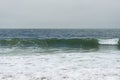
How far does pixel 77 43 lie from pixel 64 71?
2117 centimetres

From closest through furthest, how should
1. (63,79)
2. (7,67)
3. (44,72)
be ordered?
(63,79)
(44,72)
(7,67)

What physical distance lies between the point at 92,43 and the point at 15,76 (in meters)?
21.9

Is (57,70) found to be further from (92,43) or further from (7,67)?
(92,43)

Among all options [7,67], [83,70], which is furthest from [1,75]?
[83,70]

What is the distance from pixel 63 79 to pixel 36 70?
2003 millimetres

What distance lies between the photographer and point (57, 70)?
1002cm

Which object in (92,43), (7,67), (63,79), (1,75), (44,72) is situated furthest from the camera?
(92,43)

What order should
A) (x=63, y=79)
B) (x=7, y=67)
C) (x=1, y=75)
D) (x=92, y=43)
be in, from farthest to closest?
(x=92, y=43) → (x=7, y=67) → (x=1, y=75) → (x=63, y=79)

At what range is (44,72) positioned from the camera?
960 centimetres

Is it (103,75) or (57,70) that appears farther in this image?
(57,70)

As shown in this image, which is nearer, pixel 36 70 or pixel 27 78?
pixel 27 78

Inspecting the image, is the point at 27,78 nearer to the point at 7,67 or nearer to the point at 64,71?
the point at 64,71

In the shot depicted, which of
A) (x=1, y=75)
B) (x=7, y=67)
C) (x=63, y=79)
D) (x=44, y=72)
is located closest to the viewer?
(x=63, y=79)

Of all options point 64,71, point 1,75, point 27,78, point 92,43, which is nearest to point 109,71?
point 64,71
